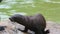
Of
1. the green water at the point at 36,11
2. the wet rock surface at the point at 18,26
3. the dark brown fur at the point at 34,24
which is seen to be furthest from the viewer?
the green water at the point at 36,11

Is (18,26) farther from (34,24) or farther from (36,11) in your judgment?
(36,11)

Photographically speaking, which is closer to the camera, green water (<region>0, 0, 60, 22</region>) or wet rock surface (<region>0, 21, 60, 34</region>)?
wet rock surface (<region>0, 21, 60, 34</region>)

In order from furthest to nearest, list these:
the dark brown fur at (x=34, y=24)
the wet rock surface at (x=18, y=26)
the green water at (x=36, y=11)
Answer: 1. the green water at (x=36, y=11)
2. the wet rock surface at (x=18, y=26)
3. the dark brown fur at (x=34, y=24)

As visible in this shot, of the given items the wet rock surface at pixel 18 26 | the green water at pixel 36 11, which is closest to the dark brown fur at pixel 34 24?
the wet rock surface at pixel 18 26

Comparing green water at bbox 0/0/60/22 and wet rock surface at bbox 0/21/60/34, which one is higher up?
wet rock surface at bbox 0/21/60/34

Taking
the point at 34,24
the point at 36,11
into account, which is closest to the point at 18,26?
the point at 34,24

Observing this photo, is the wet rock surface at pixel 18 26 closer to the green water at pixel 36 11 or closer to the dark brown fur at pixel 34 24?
the dark brown fur at pixel 34 24

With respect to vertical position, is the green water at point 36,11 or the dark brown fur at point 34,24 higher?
the dark brown fur at point 34,24

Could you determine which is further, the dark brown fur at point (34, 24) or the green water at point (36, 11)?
the green water at point (36, 11)

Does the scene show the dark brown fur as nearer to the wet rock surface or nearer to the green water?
the wet rock surface

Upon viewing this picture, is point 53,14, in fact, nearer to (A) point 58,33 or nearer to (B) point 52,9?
(B) point 52,9

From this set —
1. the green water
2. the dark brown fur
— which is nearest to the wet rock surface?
the dark brown fur

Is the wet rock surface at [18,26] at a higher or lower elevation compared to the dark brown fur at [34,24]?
lower

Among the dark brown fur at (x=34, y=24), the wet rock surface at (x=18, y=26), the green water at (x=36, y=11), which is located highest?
the dark brown fur at (x=34, y=24)
